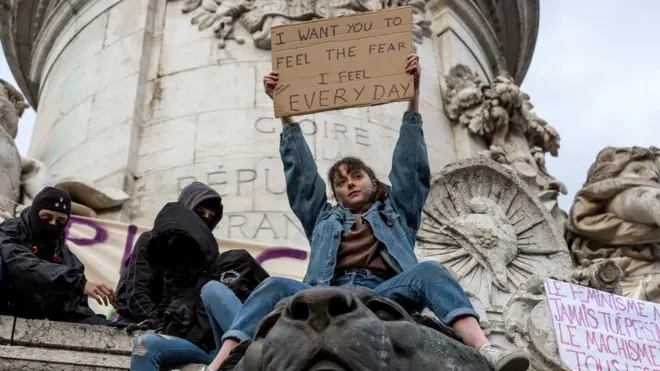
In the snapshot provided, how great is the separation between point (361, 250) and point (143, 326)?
1.55 m

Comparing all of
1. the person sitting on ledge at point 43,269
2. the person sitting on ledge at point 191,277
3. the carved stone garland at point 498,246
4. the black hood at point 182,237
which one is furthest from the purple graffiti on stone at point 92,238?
the black hood at point 182,237

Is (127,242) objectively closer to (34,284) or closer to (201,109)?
(201,109)

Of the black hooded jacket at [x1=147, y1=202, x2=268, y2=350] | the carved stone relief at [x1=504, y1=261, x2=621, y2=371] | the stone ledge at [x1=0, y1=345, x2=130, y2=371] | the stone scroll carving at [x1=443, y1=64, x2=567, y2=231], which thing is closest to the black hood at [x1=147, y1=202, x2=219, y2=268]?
the black hooded jacket at [x1=147, y1=202, x2=268, y2=350]

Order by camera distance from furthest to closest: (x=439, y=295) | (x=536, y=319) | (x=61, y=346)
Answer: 1. (x=536, y=319)
2. (x=61, y=346)
3. (x=439, y=295)

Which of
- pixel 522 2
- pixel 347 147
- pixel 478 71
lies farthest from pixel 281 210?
pixel 522 2

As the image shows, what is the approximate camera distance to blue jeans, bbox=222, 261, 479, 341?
505 centimetres

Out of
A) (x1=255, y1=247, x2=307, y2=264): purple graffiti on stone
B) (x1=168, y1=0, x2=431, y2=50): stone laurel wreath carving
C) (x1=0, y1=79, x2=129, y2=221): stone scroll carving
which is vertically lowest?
(x1=255, y1=247, x2=307, y2=264): purple graffiti on stone

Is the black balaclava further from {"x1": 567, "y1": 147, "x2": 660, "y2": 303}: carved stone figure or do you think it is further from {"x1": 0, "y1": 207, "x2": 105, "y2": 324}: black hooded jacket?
{"x1": 567, "y1": 147, "x2": 660, "y2": 303}: carved stone figure

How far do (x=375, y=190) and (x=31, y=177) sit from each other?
573 centimetres

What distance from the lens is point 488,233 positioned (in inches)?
360

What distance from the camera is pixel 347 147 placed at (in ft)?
36.2

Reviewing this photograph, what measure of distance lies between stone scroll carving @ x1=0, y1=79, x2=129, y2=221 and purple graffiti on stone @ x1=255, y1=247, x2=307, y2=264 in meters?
1.78

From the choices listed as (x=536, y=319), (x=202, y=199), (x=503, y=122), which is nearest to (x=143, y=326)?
(x=202, y=199)

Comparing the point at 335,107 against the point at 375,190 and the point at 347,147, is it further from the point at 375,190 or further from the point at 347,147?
the point at 347,147
